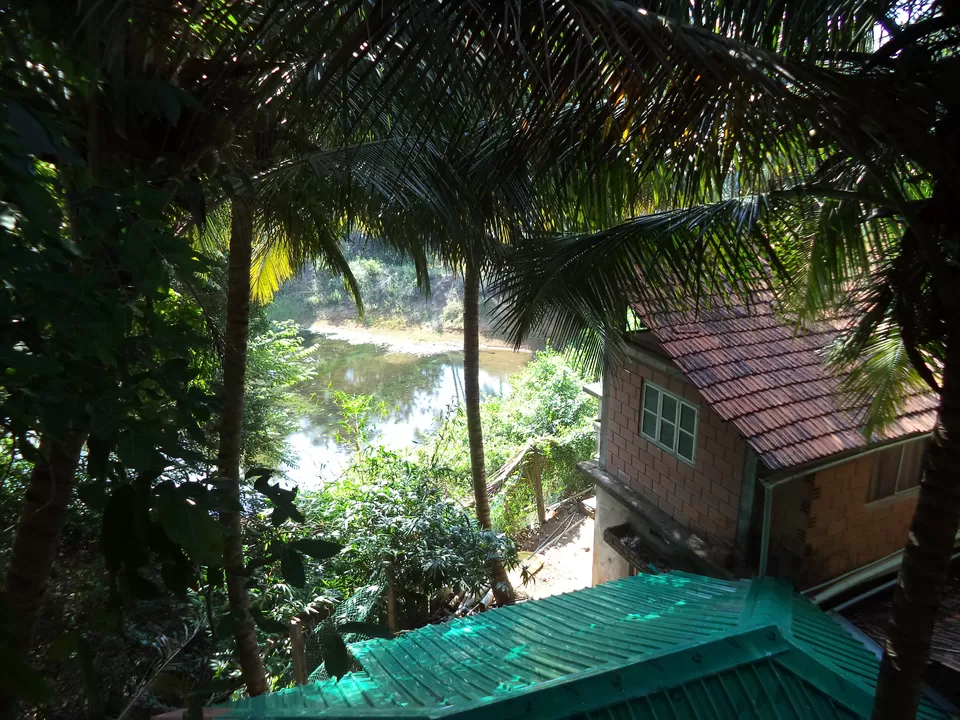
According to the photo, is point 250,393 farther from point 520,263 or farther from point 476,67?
point 476,67

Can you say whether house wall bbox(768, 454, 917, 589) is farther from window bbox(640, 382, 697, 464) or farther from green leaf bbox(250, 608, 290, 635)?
green leaf bbox(250, 608, 290, 635)

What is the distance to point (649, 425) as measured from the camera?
6953mm

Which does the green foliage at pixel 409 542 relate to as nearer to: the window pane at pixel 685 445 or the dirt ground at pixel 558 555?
the dirt ground at pixel 558 555

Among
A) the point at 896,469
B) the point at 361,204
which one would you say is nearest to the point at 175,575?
the point at 361,204

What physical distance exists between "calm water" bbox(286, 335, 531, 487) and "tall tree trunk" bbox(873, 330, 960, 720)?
42.0ft

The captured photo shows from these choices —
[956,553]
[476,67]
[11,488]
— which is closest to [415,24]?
[476,67]

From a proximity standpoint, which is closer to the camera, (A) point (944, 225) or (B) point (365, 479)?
(A) point (944, 225)

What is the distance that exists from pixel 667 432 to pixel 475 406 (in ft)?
7.02

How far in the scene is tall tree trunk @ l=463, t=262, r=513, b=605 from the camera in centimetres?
720

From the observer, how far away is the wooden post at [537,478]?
12.2 metres

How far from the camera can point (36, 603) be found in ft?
6.84

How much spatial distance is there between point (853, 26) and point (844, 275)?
1.21 metres

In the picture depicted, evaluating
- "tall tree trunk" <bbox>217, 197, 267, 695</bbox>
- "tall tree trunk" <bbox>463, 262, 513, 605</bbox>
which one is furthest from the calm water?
"tall tree trunk" <bbox>217, 197, 267, 695</bbox>

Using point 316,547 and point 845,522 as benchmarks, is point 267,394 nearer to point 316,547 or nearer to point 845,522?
point 845,522
